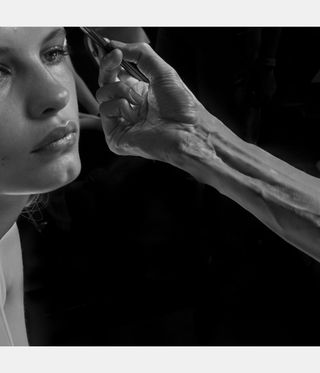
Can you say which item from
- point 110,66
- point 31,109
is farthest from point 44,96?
point 110,66

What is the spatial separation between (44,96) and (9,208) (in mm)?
267

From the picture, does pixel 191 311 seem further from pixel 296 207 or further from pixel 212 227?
pixel 296 207

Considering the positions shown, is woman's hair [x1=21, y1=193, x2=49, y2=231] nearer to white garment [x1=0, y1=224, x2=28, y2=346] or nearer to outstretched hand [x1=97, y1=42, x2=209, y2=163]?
white garment [x1=0, y1=224, x2=28, y2=346]

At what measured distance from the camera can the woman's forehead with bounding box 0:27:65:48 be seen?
33.0 inches

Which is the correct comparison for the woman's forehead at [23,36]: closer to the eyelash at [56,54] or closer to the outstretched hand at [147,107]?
the eyelash at [56,54]

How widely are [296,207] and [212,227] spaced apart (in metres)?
0.55

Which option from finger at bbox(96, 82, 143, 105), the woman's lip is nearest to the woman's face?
the woman's lip

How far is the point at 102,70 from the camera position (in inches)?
39.9

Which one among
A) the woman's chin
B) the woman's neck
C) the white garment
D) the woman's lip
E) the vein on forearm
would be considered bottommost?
the white garment

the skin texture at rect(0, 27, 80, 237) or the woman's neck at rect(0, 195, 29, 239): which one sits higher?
the skin texture at rect(0, 27, 80, 237)

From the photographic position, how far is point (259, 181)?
0.96m

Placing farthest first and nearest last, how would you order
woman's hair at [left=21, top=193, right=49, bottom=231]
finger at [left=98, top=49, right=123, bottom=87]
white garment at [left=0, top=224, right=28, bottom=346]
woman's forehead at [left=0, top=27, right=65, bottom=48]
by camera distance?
woman's hair at [left=21, top=193, right=49, bottom=231] < white garment at [left=0, top=224, right=28, bottom=346] < finger at [left=98, top=49, right=123, bottom=87] < woman's forehead at [left=0, top=27, right=65, bottom=48]

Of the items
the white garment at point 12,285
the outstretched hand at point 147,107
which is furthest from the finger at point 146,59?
the white garment at point 12,285

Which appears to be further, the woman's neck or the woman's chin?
the woman's neck
